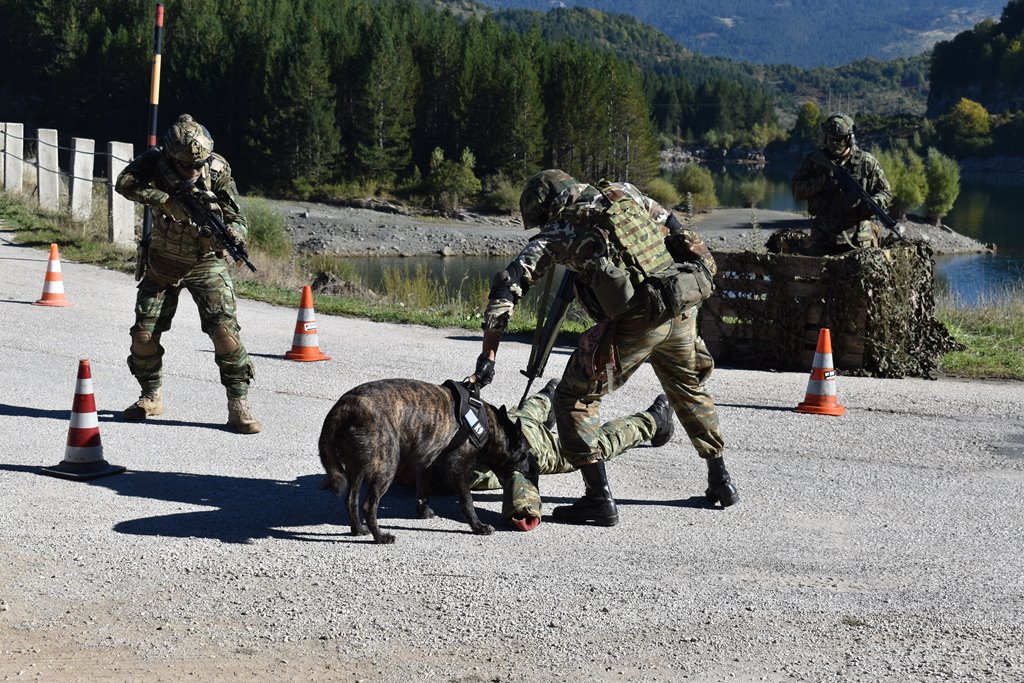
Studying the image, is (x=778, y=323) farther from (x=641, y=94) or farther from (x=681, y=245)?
(x=641, y=94)

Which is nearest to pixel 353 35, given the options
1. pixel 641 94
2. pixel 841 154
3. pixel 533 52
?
pixel 533 52

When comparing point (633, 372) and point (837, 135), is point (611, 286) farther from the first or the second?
point (837, 135)

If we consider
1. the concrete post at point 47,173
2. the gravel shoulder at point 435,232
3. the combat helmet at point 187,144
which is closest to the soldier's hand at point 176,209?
the combat helmet at point 187,144

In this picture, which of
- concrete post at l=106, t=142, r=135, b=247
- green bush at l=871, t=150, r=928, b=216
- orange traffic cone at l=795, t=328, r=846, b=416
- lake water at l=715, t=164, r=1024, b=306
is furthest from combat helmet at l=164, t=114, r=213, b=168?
green bush at l=871, t=150, r=928, b=216

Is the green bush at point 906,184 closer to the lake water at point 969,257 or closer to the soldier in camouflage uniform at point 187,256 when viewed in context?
the lake water at point 969,257

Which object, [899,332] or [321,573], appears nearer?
[321,573]

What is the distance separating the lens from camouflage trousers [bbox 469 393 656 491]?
7.32 metres

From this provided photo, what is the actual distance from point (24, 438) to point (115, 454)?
775 mm

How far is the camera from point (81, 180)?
2078 cm

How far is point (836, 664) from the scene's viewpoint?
16.4ft

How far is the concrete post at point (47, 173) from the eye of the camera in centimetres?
2219

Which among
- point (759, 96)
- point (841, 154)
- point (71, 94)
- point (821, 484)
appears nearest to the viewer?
point (821, 484)

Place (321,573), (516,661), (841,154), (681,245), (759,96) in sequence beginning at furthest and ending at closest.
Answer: (759,96) → (841,154) → (681,245) → (321,573) → (516,661)

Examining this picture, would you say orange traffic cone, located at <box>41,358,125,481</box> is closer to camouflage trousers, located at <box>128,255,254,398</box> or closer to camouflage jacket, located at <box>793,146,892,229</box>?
camouflage trousers, located at <box>128,255,254,398</box>
